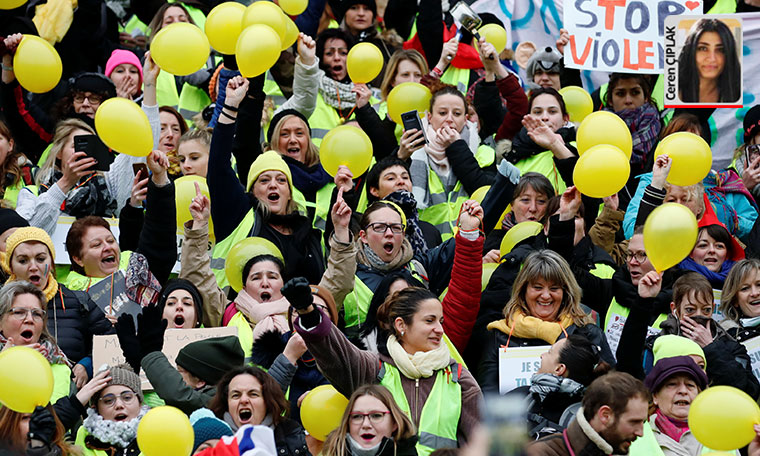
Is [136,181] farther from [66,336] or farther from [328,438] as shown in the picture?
[328,438]

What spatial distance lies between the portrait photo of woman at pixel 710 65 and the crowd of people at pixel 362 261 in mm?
194

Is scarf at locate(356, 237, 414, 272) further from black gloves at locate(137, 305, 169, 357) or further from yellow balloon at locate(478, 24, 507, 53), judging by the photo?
yellow balloon at locate(478, 24, 507, 53)

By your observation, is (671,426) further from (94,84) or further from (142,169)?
(94,84)

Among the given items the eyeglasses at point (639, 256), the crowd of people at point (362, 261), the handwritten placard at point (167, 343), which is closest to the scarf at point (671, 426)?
the crowd of people at point (362, 261)

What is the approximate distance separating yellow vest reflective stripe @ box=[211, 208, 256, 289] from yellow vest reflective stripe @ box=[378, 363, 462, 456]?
6.06 ft

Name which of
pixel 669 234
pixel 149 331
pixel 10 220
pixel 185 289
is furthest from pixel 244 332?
pixel 669 234

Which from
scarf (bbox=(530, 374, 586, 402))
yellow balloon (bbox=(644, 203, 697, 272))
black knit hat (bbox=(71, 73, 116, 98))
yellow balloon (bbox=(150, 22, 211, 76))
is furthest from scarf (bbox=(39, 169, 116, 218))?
yellow balloon (bbox=(644, 203, 697, 272))

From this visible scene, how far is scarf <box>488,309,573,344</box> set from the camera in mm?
6863

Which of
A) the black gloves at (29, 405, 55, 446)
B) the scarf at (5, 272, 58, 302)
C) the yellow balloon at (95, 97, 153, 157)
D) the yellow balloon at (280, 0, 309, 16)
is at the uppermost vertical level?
the yellow balloon at (280, 0, 309, 16)

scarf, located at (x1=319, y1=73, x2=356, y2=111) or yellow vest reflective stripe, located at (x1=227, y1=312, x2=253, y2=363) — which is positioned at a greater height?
scarf, located at (x1=319, y1=73, x2=356, y2=111)

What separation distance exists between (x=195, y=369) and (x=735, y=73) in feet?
Answer: 14.8

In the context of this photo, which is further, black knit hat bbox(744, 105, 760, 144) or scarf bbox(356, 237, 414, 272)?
black knit hat bbox(744, 105, 760, 144)

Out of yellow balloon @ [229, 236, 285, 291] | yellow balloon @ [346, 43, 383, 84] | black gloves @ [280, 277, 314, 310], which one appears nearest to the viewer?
A: black gloves @ [280, 277, 314, 310]

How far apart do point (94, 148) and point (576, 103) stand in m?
3.50
